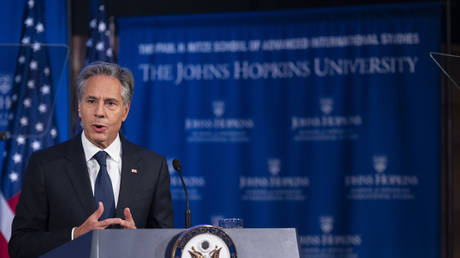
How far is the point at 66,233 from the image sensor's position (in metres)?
2.01

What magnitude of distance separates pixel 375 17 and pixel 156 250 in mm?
4092

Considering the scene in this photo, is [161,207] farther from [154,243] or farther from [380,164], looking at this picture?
[380,164]

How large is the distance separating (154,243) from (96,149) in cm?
85

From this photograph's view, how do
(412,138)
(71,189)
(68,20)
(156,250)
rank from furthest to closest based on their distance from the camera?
(68,20) < (412,138) < (71,189) < (156,250)

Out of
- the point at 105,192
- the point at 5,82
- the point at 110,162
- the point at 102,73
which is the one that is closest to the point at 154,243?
the point at 105,192

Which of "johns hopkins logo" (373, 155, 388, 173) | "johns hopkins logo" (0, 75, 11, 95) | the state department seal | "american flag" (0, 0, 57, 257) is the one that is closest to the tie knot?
the state department seal

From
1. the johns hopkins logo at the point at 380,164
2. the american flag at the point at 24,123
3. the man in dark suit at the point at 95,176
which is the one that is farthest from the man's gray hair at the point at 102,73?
the johns hopkins logo at the point at 380,164

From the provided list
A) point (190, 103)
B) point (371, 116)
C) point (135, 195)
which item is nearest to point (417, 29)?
point (371, 116)

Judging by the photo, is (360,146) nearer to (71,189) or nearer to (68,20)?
(68,20)

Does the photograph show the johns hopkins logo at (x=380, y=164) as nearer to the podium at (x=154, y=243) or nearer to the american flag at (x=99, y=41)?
the american flag at (x=99, y=41)

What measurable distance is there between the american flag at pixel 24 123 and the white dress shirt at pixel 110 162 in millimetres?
2826

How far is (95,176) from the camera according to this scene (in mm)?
2389

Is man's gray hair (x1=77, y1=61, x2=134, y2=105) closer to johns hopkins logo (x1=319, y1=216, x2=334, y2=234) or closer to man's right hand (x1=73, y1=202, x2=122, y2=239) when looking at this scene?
man's right hand (x1=73, y1=202, x2=122, y2=239)

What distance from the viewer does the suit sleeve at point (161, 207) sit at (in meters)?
2.46
